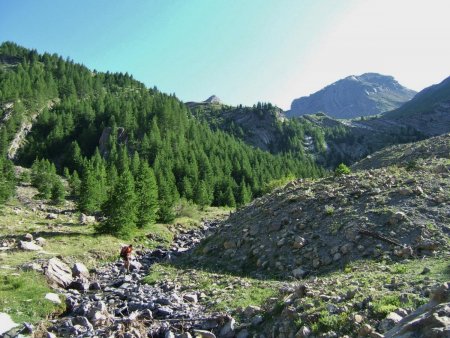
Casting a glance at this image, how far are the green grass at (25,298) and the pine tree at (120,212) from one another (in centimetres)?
1489

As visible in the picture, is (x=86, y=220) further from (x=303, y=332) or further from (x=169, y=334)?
(x=303, y=332)

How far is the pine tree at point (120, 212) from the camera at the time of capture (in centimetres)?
3681

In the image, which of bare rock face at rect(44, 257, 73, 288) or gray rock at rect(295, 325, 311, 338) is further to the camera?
bare rock face at rect(44, 257, 73, 288)

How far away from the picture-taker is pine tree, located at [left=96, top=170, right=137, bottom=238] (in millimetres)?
36812

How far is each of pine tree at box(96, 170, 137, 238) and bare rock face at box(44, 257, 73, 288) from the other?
40.0ft

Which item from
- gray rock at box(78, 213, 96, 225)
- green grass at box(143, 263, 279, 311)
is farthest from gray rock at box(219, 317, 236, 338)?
gray rock at box(78, 213, 96, 225)

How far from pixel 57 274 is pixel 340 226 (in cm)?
1728

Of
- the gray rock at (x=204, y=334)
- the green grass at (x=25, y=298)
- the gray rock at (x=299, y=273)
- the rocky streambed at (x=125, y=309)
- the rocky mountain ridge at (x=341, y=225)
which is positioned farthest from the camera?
the rocky mountain ridge at (x=341, y=225)

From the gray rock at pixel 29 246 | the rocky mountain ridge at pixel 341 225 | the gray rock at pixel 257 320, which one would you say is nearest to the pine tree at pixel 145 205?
the gray rock at pixel 29 246

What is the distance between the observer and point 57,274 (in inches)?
900

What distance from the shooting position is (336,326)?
34.5ft

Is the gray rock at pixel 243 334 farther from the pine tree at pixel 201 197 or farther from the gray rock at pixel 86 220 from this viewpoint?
the pine tree at pixel 201 197

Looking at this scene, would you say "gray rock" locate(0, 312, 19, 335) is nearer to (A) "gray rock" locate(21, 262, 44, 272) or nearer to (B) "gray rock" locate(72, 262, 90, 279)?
(A) "gray rock" locate(21, 262, 44, 272)

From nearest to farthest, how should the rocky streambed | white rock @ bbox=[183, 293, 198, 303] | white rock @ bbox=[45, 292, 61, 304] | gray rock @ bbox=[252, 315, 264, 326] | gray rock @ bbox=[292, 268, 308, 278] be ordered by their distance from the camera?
gray rock @ bbox=[252, 315, 264, 326]
the rocky streambed
white rock @ bbox=[183, 293, 198, 303]
white rock @ bbox=[45, 292, 61, 304]
gray rock @ bbox=[292, 268, 308, 278]
